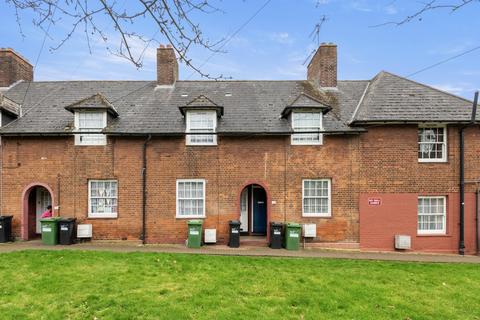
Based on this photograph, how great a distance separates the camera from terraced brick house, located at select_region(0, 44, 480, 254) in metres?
13.0

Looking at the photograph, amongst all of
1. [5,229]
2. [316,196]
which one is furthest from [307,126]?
[5,229]

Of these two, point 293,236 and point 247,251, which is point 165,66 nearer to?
point 247,251

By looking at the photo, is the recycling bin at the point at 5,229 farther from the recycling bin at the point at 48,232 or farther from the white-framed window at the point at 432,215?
the white-framed window at the point at 432,215

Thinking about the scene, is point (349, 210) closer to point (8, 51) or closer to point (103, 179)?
point (103, 179)

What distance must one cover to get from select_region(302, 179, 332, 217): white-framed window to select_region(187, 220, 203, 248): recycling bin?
15.4 ft

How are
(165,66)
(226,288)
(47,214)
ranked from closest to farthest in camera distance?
(226,288) → (47,214) → (165,66)

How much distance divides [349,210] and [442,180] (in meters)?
4.32

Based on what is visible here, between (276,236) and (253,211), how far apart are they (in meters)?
2.69

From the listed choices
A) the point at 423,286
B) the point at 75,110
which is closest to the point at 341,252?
A: the point at 423,286

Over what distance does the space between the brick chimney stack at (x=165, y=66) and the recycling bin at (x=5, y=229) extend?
960 cm

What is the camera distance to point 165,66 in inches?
648

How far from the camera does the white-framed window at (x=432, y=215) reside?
13172 mm

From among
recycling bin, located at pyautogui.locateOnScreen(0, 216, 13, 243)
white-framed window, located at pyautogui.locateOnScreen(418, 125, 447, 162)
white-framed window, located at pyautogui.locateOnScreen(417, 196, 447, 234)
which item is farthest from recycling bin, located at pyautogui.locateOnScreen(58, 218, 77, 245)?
white-framed window, located at pyautogui.locateOnScreen(418, 125, 447, 162)

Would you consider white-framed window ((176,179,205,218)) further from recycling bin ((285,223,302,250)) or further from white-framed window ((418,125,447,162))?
white-framed window ((418,125,447,162))
